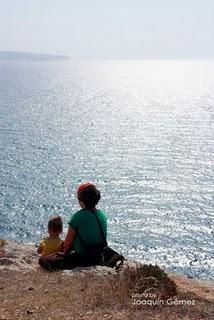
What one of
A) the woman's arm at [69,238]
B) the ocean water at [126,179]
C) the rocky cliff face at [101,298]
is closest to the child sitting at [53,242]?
the woman's arm at [69,238]

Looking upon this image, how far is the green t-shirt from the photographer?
10.8 meters

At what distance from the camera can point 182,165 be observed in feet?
296

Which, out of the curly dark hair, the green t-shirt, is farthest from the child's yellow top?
the curly dark hair

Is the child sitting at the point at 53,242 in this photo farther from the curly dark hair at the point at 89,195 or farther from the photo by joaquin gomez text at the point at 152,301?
the photo by joaquin gomez text at the point at 152,301

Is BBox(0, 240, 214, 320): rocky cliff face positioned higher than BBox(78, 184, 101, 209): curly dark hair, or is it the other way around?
BBox(78, 184, 101, 209): curly dark hair

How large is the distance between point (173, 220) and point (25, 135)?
58.6 meters

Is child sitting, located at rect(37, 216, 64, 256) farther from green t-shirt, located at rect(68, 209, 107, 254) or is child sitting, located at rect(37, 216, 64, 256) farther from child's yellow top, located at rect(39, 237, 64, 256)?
green t-shirt, located at rect(68, 209, 107, 254)

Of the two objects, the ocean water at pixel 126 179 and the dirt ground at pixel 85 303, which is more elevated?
the dirt ground at pixel 85 303

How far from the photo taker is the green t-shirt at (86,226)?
10827mm

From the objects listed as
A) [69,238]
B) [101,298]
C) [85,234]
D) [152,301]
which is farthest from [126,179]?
[152,301]

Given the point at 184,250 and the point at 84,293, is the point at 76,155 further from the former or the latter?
the point at 84,293

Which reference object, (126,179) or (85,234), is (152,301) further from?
(126,179)

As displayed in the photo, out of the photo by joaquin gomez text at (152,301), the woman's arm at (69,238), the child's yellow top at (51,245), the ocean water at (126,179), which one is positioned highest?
the woman's arm at (69,238)

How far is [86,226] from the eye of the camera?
10.9m
